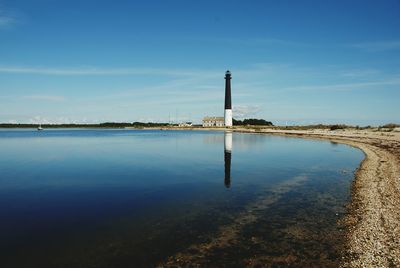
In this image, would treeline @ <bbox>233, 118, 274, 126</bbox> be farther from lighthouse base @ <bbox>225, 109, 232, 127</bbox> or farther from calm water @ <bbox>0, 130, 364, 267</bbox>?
calm water @ <bbox>0, 130, 364, 267</bbox>

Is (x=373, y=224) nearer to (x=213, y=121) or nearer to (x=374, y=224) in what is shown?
(x=374, y=224)

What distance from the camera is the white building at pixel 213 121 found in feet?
548

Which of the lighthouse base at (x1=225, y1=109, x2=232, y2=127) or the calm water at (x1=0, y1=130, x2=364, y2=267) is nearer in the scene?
the calm water at (x1=0, y1=130, x2=364, y2=267)

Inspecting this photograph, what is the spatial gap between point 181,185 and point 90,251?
38.7 feet

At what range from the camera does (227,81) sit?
392 feet

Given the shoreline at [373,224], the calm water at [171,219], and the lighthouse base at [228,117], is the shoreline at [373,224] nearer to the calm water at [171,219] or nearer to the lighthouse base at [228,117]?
the calm water at [171,219]

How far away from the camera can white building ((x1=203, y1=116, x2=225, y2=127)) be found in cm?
16712

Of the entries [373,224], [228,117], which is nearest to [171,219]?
[373,224]

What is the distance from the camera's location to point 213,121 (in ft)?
565

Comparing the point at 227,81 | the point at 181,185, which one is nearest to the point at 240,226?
the point at 181,185

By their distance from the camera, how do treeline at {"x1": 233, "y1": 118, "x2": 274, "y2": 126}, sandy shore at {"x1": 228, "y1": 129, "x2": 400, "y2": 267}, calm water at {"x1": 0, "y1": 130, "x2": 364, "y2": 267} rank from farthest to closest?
treeline at {"x1": 233, "y1": 118, "x2": 274, "y2": 126}
calm water at {"x1": 0, "y1": 130, "x2": 364, "y2": 267}
sandy shore at {"x1": 228, "y1": 129, "x2": 400, "y2": 267}

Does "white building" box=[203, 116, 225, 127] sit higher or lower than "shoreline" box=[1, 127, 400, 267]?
higher

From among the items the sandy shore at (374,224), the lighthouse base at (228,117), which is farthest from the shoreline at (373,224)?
the lighthouse base at (228,117)

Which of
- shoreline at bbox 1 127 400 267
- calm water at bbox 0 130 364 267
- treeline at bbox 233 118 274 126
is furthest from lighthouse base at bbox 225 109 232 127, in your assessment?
shoreline at bbox 1 127 400 267
